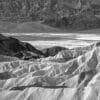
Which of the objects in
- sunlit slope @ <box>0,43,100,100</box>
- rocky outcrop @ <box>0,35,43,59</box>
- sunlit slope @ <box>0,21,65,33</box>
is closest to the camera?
sunlit slope @ <box>0,43,100,100</box>

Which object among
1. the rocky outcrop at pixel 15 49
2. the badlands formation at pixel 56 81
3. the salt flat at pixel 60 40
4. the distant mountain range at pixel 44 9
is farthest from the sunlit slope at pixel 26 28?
the badlands formation at pixel 56 81

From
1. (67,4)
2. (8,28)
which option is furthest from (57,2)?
(8,28)

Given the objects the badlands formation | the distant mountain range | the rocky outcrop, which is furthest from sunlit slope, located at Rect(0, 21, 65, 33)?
the badlands formation

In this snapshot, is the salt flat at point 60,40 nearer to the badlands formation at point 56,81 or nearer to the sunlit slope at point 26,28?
the sunlit slope at point 26,28

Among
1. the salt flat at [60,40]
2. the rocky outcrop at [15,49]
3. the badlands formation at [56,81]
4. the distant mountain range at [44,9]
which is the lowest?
the distant mountain range at [44,9]

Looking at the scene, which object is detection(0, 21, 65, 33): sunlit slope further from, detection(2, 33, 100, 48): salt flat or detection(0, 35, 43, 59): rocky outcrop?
detection(0, 35, 43, 59): rocky outcrop

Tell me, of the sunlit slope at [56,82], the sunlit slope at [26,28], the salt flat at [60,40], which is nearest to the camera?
the sunlit slope at [56,82]

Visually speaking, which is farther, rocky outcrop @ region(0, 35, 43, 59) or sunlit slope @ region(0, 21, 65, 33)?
sunlit slope @ region(0, 21, 65, 33)

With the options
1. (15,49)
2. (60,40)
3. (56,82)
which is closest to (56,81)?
(56,82)

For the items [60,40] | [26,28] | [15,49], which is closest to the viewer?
[15,49]

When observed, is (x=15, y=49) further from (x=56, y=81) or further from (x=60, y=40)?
(x=60, y=40)

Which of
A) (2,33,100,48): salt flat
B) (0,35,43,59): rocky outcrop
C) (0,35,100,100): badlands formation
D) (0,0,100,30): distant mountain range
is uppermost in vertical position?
(0,35,100,100): badlands formation

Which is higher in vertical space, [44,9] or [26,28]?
[26,28]
